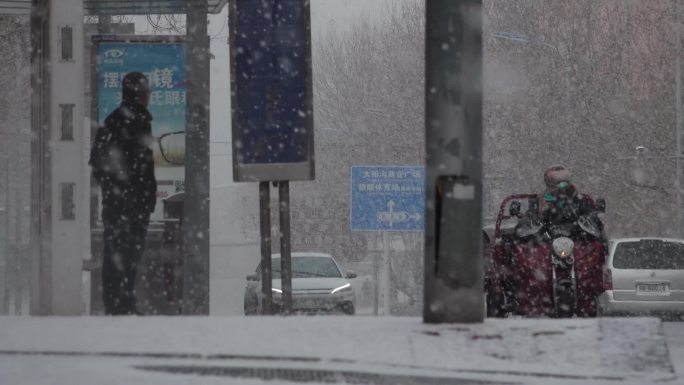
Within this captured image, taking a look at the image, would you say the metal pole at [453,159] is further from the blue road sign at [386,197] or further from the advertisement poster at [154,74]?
the blue road sign at [386,197]

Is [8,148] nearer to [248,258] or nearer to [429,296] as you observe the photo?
[248,258]

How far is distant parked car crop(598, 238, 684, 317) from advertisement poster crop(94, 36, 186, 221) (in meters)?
11.9

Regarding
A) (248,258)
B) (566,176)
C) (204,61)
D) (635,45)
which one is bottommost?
(248,258)

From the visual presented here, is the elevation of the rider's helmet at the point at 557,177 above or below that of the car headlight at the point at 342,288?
above

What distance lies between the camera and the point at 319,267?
86.3ft

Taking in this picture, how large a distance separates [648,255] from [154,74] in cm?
1358

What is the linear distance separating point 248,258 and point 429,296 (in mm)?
64245

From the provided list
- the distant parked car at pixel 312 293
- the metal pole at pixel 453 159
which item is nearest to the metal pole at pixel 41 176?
the metal pole at pixel 453 159

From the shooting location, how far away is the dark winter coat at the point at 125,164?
8.96m

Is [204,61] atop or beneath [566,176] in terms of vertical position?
atop

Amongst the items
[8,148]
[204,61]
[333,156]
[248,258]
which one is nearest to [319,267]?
[204,61]

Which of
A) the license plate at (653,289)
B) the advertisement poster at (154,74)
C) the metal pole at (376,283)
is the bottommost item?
the metal pole at (376,283)

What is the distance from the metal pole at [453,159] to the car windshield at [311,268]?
760 inches

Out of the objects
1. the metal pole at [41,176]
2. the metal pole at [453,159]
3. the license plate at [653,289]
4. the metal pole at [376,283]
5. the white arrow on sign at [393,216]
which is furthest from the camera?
the metal pole at [376,283]
